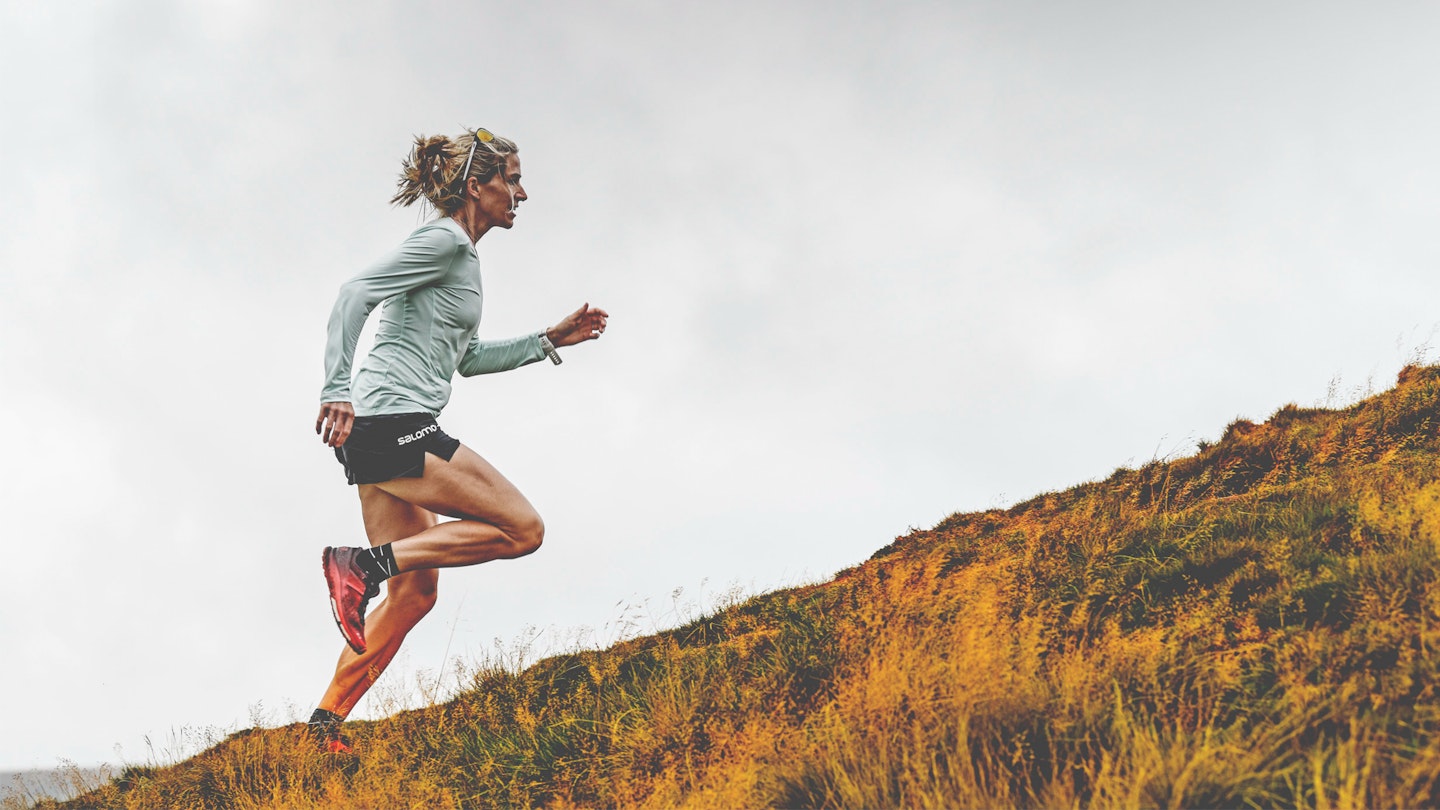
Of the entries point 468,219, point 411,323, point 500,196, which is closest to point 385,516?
point 411,323

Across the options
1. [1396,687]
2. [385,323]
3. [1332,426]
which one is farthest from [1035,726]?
[1332,426]

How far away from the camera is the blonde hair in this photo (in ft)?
15.1

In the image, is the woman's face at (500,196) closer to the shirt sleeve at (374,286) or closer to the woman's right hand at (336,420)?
the shirt sleeve at (374,286)

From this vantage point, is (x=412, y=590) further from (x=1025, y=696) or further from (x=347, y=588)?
(x=1025, y=696)

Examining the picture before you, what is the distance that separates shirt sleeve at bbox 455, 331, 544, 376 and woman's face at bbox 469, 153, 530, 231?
59 cm

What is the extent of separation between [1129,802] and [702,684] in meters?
2.17

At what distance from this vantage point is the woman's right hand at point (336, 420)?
388cm

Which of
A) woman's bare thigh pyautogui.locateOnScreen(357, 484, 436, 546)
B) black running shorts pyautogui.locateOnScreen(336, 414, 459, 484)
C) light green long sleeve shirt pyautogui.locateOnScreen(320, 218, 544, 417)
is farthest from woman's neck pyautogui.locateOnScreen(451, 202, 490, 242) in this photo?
woman's bare thigh pyautogui.locateOnScreen(357, 484, 436, 546)

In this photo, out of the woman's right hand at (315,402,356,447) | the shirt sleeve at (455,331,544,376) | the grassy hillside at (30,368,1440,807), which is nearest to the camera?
the grassy hillside at (30,368,1440,807)

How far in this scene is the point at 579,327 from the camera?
500 cm

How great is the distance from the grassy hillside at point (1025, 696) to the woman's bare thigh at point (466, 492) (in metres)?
0.94

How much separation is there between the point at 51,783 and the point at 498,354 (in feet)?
13.4

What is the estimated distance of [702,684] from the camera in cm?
412

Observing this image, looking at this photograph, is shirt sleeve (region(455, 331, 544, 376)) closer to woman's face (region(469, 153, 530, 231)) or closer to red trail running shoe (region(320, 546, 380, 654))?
woman's face (region(469, 153, 530, 231))
